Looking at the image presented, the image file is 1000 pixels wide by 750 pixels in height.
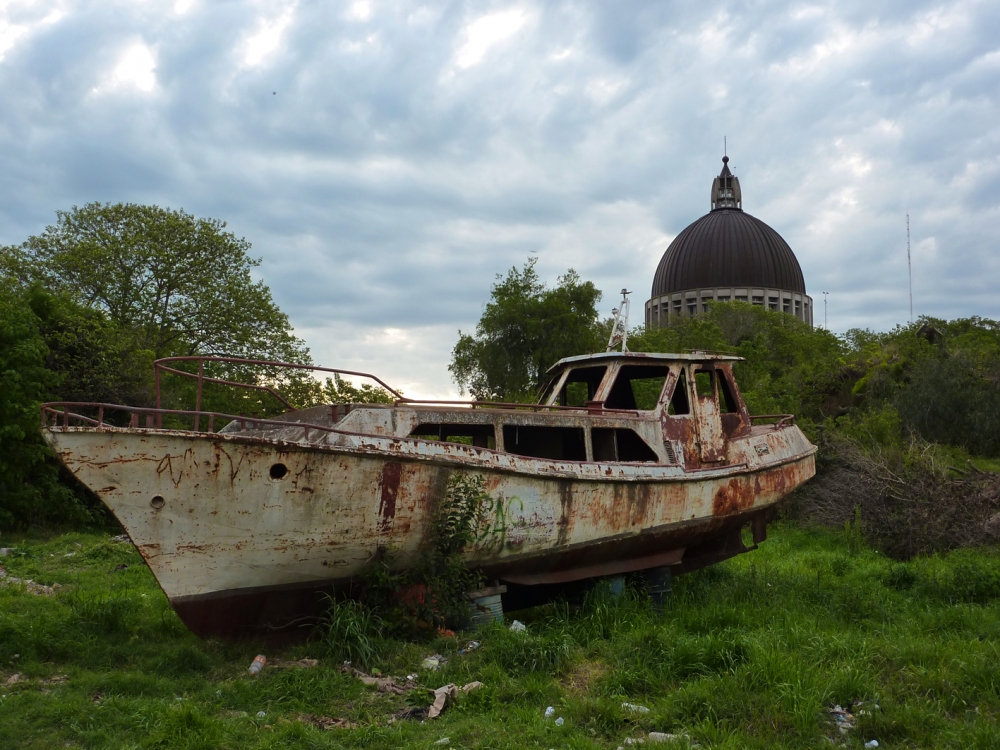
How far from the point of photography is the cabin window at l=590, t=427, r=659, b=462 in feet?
27.8

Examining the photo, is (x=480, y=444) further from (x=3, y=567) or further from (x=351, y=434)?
(x=3, y=567)

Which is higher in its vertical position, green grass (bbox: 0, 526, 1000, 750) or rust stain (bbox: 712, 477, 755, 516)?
rust stain (bbox: 712, 477, 755, 516)

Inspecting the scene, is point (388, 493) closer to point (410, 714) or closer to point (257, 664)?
point (257, 664)

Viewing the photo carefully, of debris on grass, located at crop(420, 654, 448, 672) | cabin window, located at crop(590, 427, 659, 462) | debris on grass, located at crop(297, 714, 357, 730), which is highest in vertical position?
cabin window, located at crop(590, 427, 659, 462)

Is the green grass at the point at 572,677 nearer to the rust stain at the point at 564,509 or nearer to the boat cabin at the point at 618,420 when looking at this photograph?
the rust stain at the point at 564,509

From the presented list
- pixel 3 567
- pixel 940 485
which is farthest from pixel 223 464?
pixel 940 485

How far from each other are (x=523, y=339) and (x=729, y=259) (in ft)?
122

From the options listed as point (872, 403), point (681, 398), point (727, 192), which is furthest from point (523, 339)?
point (727, 192)

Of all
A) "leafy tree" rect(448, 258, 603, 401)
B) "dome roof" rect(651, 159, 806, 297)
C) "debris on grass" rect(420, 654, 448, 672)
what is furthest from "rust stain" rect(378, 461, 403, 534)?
"dome roof" rect(651, 159, 806, 297)

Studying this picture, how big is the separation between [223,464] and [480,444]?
325cm

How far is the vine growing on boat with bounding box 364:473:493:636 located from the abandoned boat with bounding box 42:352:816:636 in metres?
0.11

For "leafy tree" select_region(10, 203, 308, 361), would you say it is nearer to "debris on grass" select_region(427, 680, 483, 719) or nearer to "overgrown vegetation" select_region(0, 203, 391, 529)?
"overgrown vegetation" select_region(0, 203, 391, 529)

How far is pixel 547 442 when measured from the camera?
8906 mm

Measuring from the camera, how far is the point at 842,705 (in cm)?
523
